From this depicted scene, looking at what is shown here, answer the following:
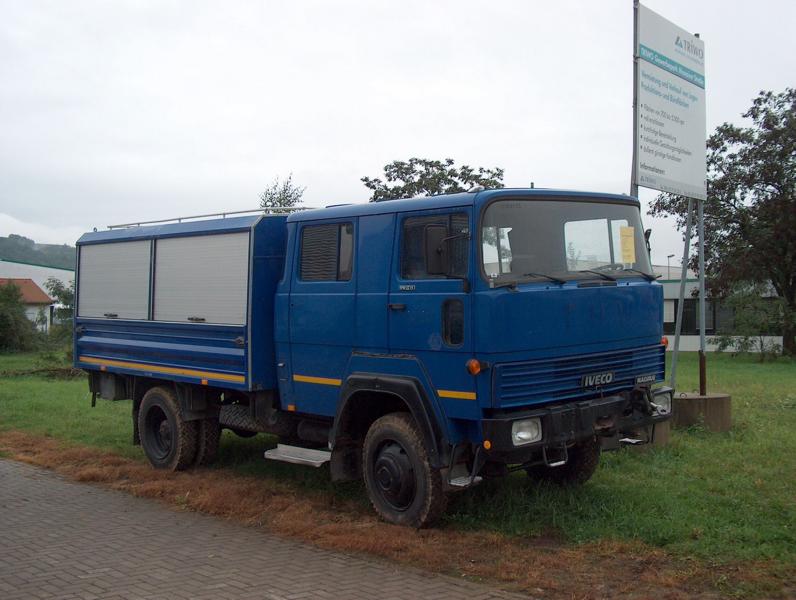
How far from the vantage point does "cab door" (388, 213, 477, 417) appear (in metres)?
6.27

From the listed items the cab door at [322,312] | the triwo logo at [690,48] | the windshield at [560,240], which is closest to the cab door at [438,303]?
the windshield at [560,240]

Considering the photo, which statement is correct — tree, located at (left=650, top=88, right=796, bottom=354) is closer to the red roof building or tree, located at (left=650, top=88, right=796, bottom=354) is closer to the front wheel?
the front wheel

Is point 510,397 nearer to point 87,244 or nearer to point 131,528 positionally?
point 131,528

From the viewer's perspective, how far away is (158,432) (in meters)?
9.98

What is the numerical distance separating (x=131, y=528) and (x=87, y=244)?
4.79 m

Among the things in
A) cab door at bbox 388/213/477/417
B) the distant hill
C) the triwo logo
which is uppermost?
the distant hill

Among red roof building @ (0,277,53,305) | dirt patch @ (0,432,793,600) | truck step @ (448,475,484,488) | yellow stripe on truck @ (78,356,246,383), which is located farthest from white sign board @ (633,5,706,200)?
red roof building @ (0,277,53,305)

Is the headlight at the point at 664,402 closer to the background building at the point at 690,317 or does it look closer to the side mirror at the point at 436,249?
the side mirror at the point at 436,249

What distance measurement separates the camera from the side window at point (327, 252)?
7.42 metres

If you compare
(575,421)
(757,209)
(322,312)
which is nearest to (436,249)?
(322,312)

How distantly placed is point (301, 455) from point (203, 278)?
2.23 meters

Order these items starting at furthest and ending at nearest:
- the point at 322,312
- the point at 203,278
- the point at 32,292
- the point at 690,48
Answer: the point at 32,292, the point at 690,48, the point at 203,278, the point at 322,312

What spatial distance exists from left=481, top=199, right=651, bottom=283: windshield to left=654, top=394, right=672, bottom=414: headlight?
1.12 m

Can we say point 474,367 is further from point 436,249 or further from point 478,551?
point 478,551
